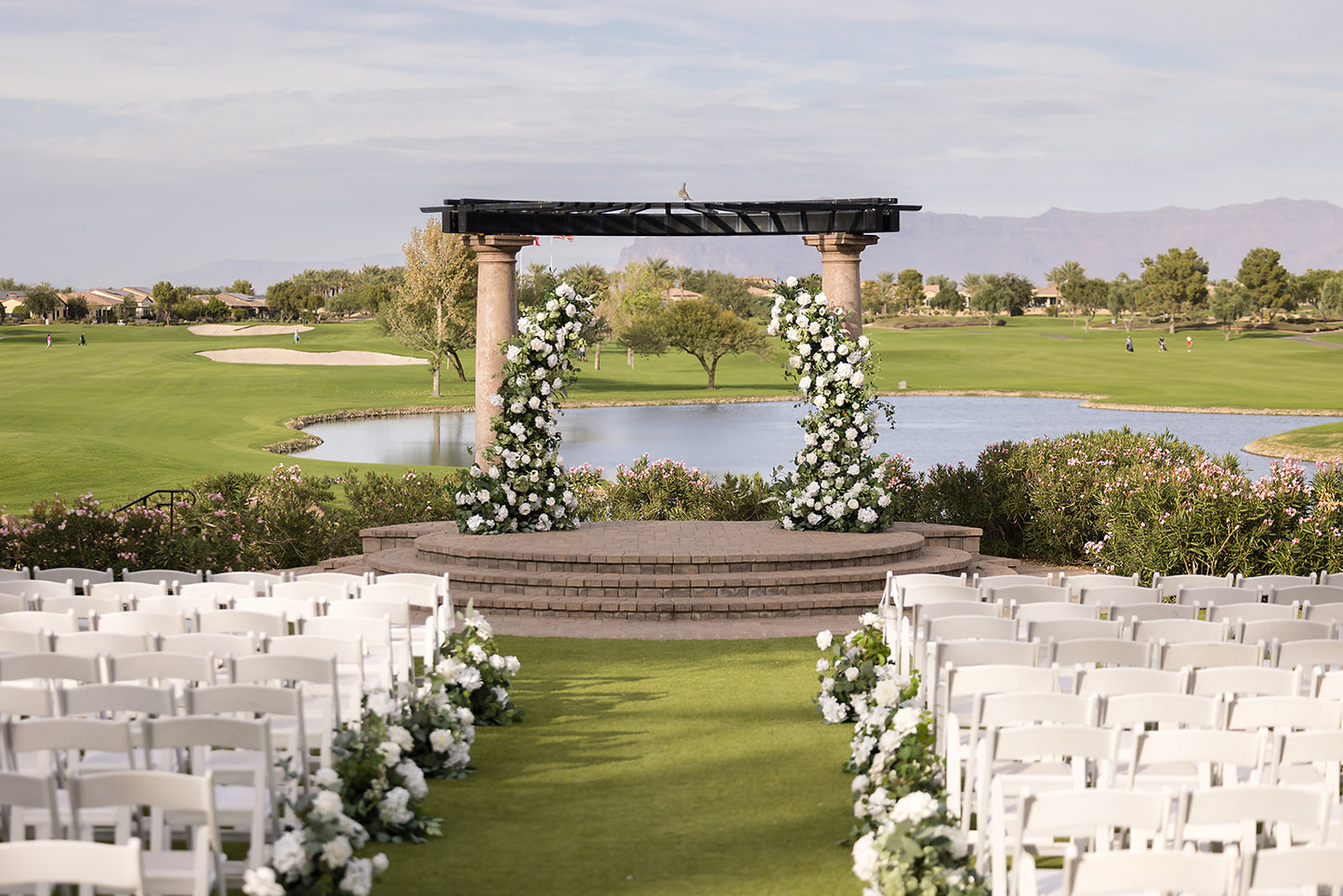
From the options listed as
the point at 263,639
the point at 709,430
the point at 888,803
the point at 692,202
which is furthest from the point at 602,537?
the point at 709,430

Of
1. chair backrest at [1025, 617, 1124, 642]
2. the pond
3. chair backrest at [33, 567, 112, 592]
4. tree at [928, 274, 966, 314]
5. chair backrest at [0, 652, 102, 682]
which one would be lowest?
the pond

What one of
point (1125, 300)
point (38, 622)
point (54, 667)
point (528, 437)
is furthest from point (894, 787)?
point (1125, 300)

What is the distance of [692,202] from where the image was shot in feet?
48.4

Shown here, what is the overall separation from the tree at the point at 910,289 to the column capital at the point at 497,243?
435 ft

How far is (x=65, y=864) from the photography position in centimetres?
370

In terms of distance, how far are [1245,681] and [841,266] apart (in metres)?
9.61

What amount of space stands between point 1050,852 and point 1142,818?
156 cm

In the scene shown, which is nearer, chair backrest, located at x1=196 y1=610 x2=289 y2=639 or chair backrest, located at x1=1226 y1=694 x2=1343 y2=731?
chair backrest, located at x1=1226 y1=694 x2=1343 y2=731

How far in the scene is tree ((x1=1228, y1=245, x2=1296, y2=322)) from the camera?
355ft

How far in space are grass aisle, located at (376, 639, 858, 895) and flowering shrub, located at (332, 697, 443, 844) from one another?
133 millimetres

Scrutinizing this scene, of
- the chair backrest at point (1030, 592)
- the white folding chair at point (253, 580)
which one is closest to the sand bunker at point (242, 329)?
the white folding chair at point (253, 580)

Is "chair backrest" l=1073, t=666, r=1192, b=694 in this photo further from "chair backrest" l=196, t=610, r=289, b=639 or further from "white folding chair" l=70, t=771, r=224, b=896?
"chair backrest" l=196, t=610, r=289, b=639

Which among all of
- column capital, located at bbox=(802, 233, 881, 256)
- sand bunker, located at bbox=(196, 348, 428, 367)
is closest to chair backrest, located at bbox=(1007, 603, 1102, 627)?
column capital, located at bbox=(802, 233, 881, 256)

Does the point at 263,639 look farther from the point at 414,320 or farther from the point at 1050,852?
the point at 414,320
